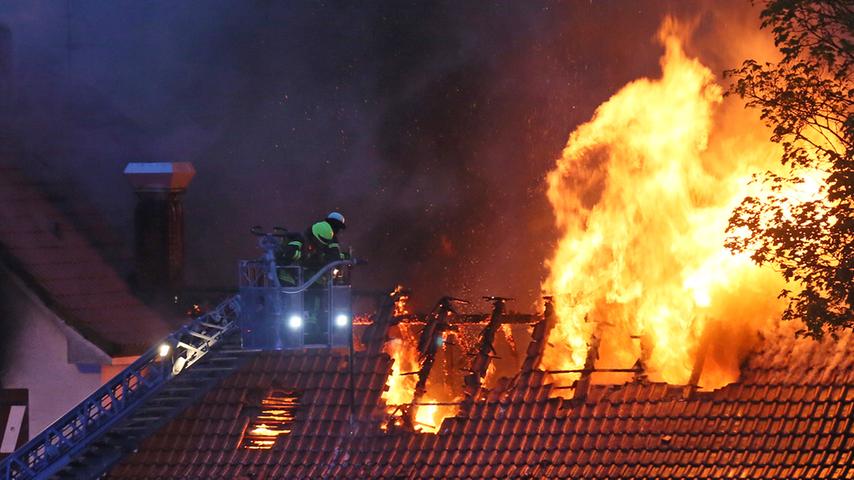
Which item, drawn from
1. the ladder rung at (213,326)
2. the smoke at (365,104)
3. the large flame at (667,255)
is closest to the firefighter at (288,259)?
the ladder rung at (213,326)

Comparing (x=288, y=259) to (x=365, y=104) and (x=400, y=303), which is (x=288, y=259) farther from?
(x=365, y=104)

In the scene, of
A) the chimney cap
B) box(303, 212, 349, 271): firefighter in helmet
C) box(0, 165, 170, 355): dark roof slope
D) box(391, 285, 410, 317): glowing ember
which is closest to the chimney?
the chimney cap

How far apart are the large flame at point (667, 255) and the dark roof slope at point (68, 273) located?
20.0 ft

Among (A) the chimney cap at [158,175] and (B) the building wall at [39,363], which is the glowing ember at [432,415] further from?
(A) the chimney cap at [158,175]

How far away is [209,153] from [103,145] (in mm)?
2062

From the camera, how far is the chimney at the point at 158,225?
78.7 ft

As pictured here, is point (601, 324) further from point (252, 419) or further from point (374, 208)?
point (374, 208)

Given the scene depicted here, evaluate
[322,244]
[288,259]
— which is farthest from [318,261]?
[288,259]

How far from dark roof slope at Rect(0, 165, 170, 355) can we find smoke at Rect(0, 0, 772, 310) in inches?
140

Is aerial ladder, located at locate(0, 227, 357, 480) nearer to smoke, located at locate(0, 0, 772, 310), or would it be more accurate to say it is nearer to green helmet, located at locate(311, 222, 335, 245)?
green helmet, located at locate(311, 222, 335, 245)

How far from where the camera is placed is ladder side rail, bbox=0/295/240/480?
20.5 meters

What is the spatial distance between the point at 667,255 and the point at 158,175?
7.85m

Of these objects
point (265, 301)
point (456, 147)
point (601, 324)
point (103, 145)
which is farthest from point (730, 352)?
point (103, 145)

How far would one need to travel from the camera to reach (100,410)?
2066cm
